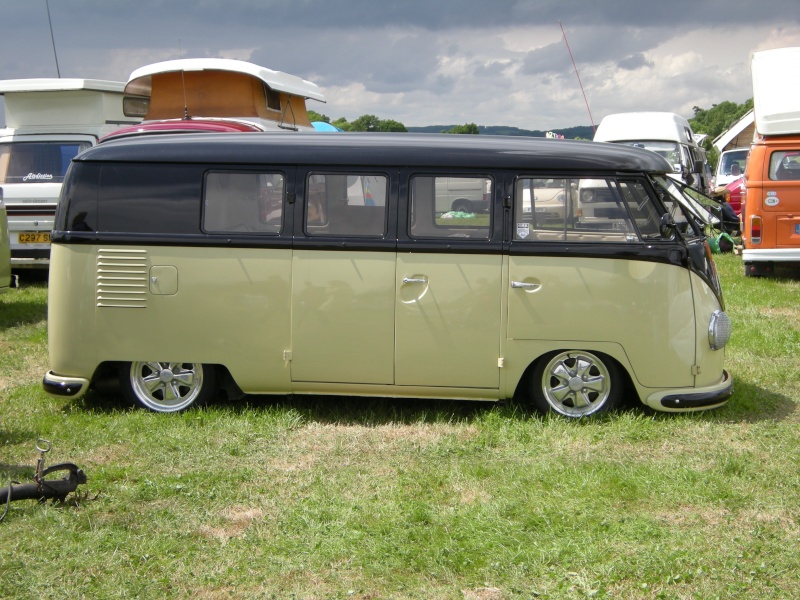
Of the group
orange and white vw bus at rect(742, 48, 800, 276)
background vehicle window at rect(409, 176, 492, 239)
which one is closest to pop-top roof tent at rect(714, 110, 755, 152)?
orange and white vw bus at rect(742, 48, 800, 276)

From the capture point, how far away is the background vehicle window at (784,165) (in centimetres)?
1321

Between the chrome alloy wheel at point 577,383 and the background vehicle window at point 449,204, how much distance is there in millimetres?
1093

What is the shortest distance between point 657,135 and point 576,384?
1560 cm

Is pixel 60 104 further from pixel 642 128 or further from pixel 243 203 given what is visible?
pixel 642 128

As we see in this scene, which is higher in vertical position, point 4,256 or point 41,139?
point 41,139

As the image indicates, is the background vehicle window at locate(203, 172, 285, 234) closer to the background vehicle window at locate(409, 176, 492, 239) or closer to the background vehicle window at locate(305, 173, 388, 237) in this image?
the background vehicle window at locate(305, 173, 388, 237)

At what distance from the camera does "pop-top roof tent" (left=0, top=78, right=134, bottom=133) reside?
45.0 ft

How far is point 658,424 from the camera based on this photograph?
22.1 feet

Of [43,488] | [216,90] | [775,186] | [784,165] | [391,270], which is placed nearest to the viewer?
[43,488]

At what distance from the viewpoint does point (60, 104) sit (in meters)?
13.9

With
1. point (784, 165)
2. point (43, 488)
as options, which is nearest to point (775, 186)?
point (784, 165)

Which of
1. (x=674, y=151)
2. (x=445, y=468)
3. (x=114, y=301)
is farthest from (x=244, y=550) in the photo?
(x=674, y=151)

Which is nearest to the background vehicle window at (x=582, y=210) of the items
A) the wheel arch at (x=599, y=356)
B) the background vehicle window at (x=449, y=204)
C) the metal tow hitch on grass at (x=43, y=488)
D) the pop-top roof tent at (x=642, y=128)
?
the background vehicle window at (x=449, y=204)

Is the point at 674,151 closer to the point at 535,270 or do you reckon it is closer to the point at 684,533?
the point at 535,270
